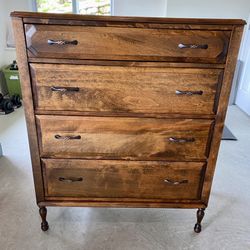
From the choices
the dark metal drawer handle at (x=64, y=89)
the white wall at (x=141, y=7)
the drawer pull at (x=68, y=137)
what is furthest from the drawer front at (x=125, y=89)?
the white wall at (x=141, y=7)

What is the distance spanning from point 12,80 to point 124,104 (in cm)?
269

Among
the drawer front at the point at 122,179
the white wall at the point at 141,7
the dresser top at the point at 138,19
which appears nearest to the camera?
the dresser top at the point at 138,19

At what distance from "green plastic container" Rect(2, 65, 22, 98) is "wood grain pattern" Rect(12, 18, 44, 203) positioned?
7.83 ft

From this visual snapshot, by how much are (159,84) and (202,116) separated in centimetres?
25

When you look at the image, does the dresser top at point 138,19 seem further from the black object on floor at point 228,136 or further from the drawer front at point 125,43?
the black object on floor at point 228,136

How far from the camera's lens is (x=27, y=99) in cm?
105

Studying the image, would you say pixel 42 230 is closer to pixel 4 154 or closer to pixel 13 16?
pixel 4 154

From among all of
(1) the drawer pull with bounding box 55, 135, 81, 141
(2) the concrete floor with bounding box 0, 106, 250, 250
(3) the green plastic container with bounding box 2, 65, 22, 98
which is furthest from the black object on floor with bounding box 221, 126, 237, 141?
(3) the green plastic container with bounding box 2, 65, 22, 98

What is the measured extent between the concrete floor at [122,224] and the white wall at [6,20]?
86.4 inches

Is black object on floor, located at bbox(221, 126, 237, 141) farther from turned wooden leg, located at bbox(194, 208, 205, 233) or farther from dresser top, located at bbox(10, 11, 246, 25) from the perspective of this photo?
dresser top, located at bbox(10, 11, 246, 25)

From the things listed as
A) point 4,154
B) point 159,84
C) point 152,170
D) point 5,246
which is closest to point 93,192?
point 152,170

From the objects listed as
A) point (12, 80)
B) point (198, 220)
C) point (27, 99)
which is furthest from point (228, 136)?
point (12, 80)

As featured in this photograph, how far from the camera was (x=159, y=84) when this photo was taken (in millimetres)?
1036

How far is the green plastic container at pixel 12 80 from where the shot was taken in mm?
3236
